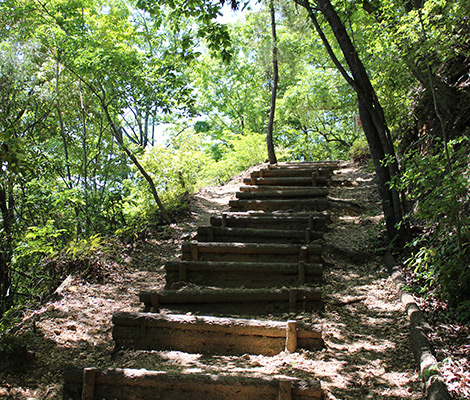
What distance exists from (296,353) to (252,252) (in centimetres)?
247

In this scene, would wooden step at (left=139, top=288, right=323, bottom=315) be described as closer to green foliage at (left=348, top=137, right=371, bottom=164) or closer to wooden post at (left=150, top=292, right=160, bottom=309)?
wooden post at (left=150, top=292, right=160, bottom=309)

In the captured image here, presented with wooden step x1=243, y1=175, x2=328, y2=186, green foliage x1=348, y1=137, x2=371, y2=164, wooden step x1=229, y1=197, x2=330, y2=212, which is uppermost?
green foliage x1=348, y1=137, x2=371, y2=164

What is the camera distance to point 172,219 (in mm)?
9344

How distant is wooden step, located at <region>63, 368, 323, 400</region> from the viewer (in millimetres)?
3176

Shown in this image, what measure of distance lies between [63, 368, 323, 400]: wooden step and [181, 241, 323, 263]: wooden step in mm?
2889

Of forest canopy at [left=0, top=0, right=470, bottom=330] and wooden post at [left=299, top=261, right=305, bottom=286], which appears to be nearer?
forest canopy at [left=0, top=0, right=470, bottom=330]

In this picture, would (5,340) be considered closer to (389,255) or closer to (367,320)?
(367,320)

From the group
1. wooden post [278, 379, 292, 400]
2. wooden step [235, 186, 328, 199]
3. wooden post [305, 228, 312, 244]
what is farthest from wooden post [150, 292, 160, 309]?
wooden step [235, 186, 328, 199]

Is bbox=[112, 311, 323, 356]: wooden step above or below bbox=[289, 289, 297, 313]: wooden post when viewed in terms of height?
below

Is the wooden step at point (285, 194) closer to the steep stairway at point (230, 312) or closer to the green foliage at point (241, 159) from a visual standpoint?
the steep stairway at point (230, 312)

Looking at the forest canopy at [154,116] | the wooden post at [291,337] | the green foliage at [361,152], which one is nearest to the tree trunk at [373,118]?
the forest canopy at [154,116]

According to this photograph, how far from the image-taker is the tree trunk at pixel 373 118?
241 inches

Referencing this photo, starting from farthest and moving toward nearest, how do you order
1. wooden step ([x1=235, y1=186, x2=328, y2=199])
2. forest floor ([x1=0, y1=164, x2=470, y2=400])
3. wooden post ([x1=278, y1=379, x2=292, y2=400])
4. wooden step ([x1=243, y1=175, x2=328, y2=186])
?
1. wooden step ([x1=243, y1=175, x2=328, y2=186])
2. wooden step ([x1=235, y1=186, x2=328, y2=199])
3. forest floor ([x1=0, y1=164, x2=470, y2=400])
4. wooden post ([x1=278, y1=379, x2=292, y2=400])

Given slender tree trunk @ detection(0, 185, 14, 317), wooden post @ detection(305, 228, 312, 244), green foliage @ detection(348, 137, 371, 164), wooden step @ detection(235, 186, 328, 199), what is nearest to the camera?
slender tree trunk @ detection(0, 185, 14, 317)
